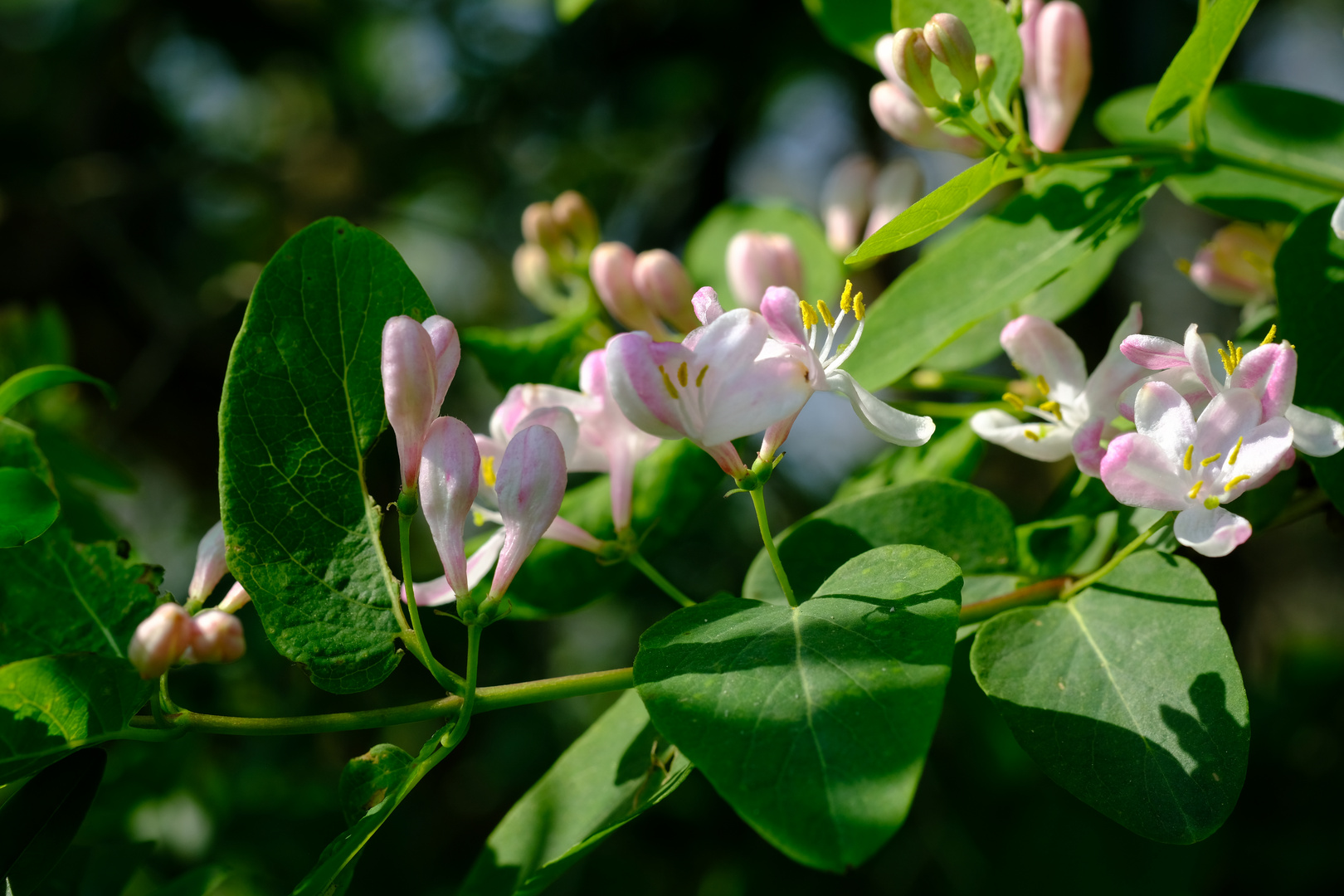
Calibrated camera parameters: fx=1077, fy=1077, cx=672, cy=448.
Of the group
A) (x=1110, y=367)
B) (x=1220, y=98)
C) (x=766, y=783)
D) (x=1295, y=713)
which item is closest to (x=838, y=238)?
(x=1220, y=98)

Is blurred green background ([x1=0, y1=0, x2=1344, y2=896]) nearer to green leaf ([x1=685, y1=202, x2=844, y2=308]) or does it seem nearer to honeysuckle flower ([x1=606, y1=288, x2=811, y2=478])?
green leaf ([x1=685, y1=202, x2=844, y2=308])

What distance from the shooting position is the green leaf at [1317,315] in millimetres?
905

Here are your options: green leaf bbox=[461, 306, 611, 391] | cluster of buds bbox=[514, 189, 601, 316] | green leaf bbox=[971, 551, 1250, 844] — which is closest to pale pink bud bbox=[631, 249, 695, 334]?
green leaf bbox=[461, 306, 611, 391]

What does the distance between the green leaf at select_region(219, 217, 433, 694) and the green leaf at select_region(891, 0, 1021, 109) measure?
576 mm

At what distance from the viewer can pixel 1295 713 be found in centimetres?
263

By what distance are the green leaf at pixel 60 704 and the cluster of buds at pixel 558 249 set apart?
98cm

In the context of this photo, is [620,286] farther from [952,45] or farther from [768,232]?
[952,45]

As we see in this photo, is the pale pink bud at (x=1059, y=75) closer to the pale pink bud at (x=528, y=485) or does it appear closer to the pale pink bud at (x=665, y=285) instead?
the pale pink bud at (x=665, y=285)

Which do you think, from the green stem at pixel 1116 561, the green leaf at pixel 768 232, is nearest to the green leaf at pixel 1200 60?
the green stem at pixel 1116 561

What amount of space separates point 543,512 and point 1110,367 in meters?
0.52

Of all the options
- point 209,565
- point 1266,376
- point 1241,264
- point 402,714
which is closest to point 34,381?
point 209,565

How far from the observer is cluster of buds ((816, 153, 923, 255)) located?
1640mm

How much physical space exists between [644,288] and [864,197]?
1.55ft

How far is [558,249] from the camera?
1.69 metres
